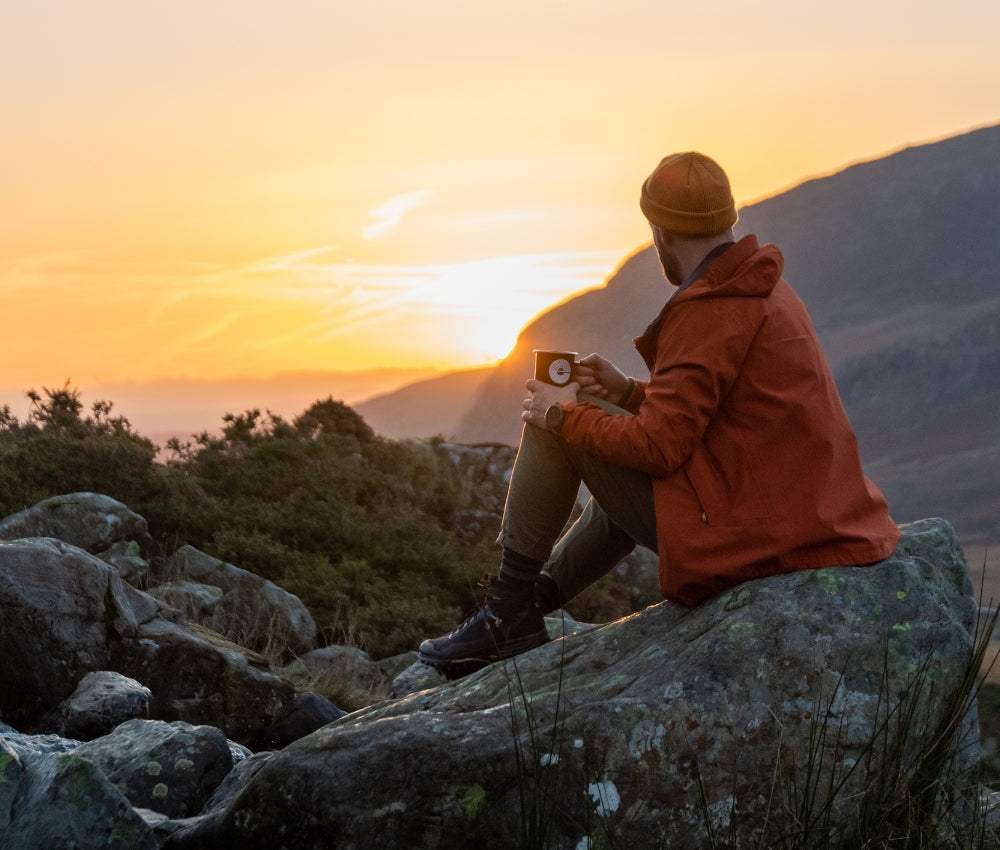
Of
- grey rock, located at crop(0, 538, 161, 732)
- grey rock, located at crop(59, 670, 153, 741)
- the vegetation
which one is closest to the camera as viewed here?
grey rock, located at crop(59, 670, 153, 741)

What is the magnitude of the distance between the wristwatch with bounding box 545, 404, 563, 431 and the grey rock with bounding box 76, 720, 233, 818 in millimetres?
1920

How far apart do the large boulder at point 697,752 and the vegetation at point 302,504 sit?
236 inches

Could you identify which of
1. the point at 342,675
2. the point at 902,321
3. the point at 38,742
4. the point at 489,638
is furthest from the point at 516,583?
the point at 902,321

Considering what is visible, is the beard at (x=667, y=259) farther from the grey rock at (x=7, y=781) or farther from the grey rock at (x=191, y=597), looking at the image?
the grey rock at (x=191, y=597)

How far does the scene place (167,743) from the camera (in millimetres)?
4320

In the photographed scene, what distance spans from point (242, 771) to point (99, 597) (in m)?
1.80

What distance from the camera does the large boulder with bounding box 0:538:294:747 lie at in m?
5.18

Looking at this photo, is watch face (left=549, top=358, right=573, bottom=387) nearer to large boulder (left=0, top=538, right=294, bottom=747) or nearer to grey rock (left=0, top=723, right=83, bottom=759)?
grey rock (left=0, top=723, right=83, bottom=759)

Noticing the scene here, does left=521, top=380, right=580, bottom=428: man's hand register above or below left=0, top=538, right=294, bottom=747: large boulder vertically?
above

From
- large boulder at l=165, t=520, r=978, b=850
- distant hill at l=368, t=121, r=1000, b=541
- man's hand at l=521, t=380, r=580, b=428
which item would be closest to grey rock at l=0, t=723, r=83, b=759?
large boulder at l=165, t=520, r=978, b=850

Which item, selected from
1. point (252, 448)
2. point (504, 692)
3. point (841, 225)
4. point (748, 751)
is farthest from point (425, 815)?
point (841, 225)

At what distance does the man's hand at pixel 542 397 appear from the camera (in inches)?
158

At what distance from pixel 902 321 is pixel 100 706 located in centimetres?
16936

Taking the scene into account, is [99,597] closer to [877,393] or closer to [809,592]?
[809,592]
